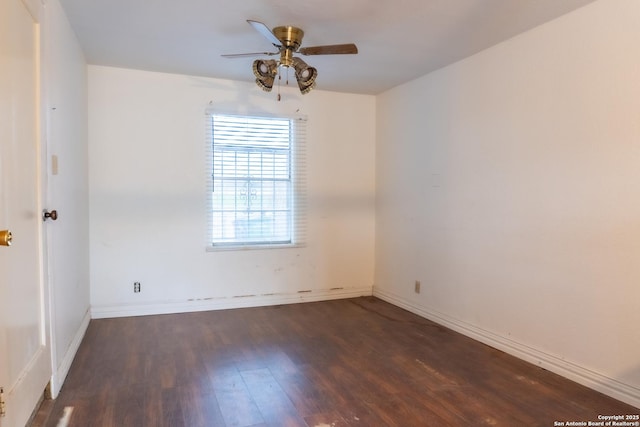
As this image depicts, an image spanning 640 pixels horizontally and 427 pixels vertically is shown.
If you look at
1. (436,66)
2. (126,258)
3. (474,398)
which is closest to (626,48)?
(436,66)

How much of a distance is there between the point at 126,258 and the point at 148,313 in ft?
1.91

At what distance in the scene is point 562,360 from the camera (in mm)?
2729

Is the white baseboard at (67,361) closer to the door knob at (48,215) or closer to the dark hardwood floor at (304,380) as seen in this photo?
the dark hardwood floor at (304,380)

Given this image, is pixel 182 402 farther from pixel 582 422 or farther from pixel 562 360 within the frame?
pixel 562 360

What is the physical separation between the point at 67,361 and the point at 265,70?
2.32 m

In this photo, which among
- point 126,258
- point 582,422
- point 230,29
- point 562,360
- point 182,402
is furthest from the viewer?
point 126,258

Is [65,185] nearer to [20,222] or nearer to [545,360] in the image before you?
[20,222]

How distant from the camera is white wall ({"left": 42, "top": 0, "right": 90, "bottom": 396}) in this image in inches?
91.8

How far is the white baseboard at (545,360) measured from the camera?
2379mm

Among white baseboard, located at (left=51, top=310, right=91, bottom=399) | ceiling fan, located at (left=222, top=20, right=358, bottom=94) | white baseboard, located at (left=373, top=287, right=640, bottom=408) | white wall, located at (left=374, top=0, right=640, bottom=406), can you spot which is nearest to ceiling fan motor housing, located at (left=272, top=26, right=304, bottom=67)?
ceiling fan, located at (left=222, top=20, right=358, bottom=94)

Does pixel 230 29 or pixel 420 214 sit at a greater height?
pixel 230 29

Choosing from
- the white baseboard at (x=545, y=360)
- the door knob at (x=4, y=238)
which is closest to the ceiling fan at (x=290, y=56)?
the door knob at (x=4, y=238)

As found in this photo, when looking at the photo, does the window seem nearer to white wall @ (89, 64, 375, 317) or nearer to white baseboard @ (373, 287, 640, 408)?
white wall @ (89, 64, 375, 317)

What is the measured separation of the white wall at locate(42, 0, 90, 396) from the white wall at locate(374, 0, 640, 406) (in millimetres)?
3022
